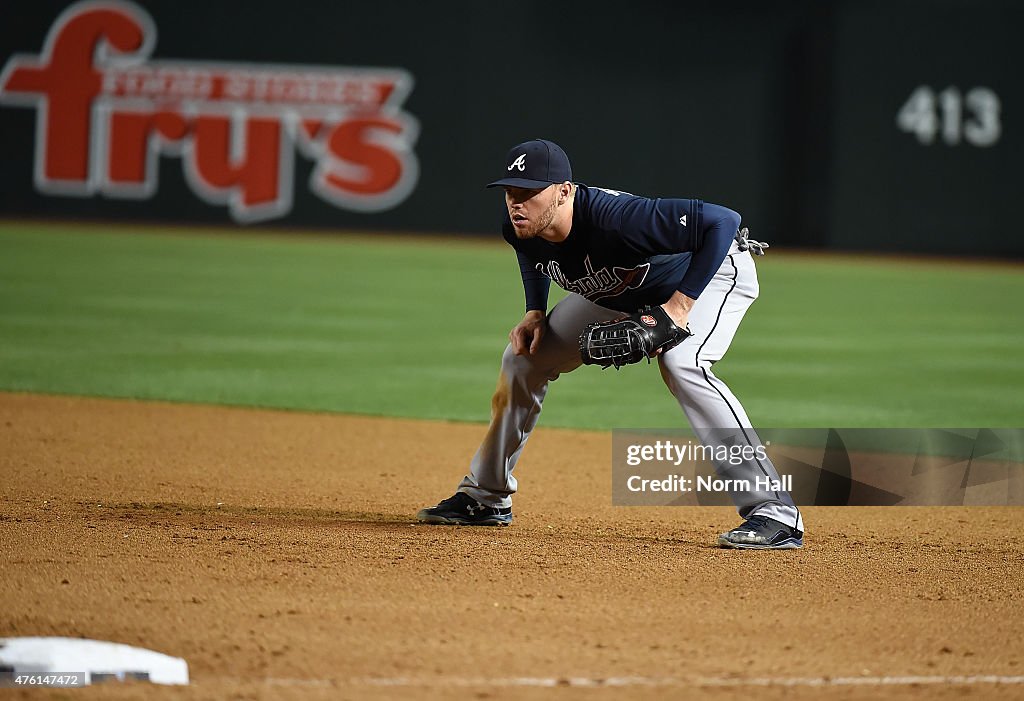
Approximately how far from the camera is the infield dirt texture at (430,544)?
340 centimetres

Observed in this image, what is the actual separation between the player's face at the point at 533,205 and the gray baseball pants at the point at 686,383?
48 centimetres

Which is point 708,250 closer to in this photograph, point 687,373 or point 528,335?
point 687,373

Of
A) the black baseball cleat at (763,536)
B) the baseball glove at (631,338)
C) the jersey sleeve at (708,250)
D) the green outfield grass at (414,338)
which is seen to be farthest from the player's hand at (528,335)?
the green outfield grass at (414,338)

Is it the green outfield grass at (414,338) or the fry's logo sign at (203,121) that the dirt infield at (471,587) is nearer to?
the green outfield grass at (414,338)

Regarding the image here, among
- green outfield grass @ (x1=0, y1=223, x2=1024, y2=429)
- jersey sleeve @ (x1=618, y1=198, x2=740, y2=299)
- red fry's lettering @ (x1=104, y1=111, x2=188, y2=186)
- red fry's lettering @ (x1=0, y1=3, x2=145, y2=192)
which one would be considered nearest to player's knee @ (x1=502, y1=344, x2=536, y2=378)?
jersey sleeve @ (x1=618, y1=198, x2=740, y2=299)

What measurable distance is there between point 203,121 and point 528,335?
1675 cm

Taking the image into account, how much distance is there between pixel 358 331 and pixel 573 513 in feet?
19.6

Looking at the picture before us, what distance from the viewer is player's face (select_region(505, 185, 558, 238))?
14.7ft

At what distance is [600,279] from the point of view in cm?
471

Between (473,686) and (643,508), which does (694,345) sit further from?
(473,686)

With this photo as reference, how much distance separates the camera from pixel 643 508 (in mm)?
5621

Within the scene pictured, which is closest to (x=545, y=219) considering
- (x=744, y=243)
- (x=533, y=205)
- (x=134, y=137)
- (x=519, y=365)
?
(x=533, y=205)

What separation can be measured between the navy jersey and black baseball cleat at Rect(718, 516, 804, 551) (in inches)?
32.4

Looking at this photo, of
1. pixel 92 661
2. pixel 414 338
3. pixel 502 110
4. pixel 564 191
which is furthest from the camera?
pixel 502 110
